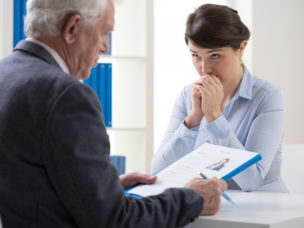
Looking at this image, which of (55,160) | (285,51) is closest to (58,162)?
(55,160)

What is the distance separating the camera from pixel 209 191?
3.46 feet

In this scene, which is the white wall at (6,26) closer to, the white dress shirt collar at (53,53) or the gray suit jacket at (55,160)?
the white dress shirt collar at (53,53)

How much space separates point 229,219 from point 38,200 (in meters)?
0.47

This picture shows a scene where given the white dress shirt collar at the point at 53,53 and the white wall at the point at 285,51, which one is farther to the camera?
the white wall at the point at 285,51

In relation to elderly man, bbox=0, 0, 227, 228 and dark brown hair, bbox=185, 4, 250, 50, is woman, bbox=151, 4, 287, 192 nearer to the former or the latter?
dark brown hair, bbox=185, 4, 250, 50

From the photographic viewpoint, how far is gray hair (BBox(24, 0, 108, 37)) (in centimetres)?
100

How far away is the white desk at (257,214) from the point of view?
98 centimetres

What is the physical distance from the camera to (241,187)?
153 cm

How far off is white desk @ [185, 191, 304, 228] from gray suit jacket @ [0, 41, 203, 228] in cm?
17

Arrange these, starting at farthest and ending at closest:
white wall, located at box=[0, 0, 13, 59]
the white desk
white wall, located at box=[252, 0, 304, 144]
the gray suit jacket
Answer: white wall, located at box=[252, 0, 304, 144]
white wall, located at box=[0, 0, 13, 59]
the white desk
the gray suit jacket

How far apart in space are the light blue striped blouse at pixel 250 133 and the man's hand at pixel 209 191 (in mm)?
480

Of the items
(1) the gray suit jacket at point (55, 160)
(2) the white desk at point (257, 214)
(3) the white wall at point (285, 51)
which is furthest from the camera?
(3) the white wall at point (285, 51)

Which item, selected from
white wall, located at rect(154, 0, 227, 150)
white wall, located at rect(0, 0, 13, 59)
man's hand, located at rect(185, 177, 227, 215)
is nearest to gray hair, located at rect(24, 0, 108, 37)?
man's hand, located at rect(185, 177, 227, 215)

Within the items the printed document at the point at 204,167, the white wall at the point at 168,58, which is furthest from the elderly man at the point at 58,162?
the white wall at the point at 168,58
